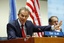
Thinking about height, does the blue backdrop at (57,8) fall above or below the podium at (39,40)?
above

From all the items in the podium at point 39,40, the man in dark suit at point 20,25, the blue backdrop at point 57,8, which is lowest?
the podium at point 39,40

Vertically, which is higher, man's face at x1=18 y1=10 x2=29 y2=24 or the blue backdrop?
the blue backdrop

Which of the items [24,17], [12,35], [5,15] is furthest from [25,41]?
[5,15]

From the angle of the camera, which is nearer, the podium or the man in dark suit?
the podium

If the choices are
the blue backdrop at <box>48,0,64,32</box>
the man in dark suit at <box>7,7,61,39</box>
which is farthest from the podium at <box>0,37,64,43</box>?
the blue backdrop at <box>48,0,64,32</box>

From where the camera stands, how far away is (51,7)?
3.35m

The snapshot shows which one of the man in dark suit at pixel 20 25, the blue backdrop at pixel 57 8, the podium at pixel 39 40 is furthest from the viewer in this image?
the blue backdrop at pixel 57 8

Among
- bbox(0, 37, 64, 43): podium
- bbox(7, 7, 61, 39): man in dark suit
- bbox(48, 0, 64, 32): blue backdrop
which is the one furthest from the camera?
bbox(48, 0, 64, 32): blue backdrop

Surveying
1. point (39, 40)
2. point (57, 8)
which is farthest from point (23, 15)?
point (57, 8)

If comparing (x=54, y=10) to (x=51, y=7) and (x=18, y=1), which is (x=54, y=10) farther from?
(x=18, y=1)

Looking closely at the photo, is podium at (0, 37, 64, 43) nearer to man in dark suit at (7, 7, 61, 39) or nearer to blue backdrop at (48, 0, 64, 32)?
man in dark suit at (7, 7, 61, 39)

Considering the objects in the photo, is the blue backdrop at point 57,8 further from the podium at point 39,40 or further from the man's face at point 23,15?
the podium at point 39,40

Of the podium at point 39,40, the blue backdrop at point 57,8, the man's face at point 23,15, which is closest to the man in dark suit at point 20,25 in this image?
the man's face at point 23,15

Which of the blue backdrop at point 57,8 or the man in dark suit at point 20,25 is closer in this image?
the man in dark suit at point 20,25
